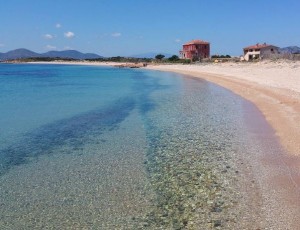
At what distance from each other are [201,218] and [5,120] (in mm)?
14153

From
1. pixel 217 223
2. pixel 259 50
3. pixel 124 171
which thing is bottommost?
pixel 124 171

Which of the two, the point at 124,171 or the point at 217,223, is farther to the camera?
the point at 124,171

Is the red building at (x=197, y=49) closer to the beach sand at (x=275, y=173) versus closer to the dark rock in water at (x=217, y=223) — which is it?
the beach sand at (x=275, y=173)

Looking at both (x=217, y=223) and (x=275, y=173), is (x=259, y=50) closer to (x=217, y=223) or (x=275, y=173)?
(x=275, y=173)

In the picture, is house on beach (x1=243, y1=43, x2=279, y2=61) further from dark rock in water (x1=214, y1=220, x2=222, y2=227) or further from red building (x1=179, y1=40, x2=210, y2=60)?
dark rock in water (x1=214, y1=220, x2=222, y2=227)

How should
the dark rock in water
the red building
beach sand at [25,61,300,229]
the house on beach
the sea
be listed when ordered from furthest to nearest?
the red building
the house on beach
the sea
beach sand at [25,61,300,229]
the dark rock in water

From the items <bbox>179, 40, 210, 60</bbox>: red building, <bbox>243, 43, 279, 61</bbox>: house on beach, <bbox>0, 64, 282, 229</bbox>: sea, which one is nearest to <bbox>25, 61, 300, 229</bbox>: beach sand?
<bbox>0, 64, 282, 229</bbox>: sea

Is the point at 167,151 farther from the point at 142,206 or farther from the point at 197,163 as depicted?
the point at 142,206

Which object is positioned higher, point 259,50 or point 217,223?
point 259,50

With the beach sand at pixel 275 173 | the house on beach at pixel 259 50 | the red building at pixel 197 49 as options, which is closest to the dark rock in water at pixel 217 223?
the beach sand at pixel 275 173

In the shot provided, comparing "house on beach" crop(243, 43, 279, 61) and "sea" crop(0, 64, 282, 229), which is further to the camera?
"house on beach" crop(243, 43, 279, 61)

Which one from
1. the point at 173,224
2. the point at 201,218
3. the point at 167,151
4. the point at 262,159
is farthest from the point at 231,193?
the point at 167,151

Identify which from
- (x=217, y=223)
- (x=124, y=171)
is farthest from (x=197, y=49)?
(x=217, y=223)

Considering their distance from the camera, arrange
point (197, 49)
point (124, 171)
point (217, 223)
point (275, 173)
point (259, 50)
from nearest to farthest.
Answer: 1. point (217, 223)
2. point (275, 173)
3. point (124, 171)
4. point (259, 50)
5. point (197, 49)
